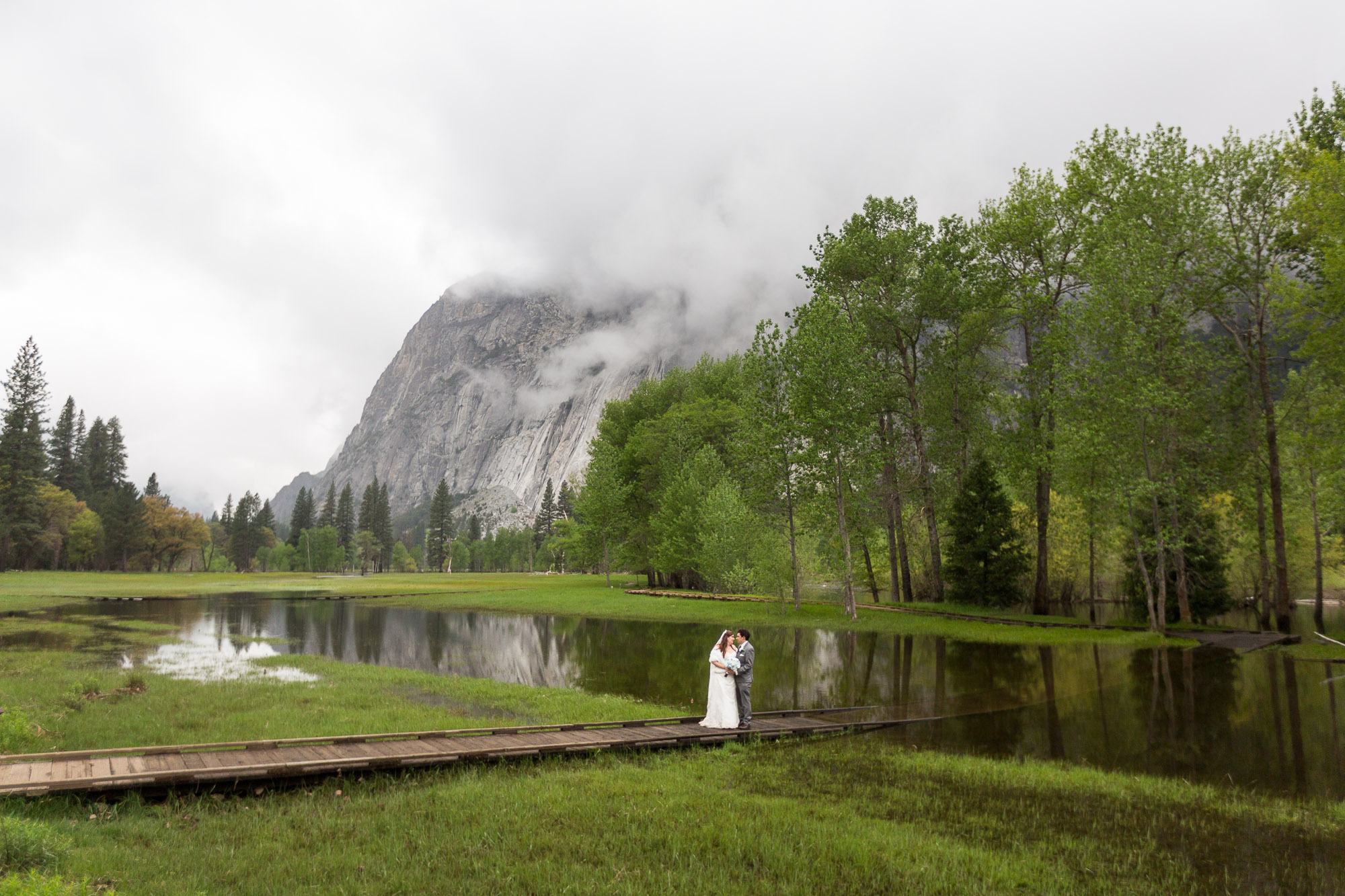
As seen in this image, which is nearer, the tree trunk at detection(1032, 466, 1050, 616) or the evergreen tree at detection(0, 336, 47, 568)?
the tree trunk at detection(1032, 466, 1050, 616)

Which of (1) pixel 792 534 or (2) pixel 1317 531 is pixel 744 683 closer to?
(1) pixel 792 534

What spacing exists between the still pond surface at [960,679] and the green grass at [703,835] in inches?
114

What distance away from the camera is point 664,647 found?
93.5ft

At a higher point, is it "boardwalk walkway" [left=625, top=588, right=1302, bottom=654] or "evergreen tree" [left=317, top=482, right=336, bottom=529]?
"evergreen tree" [left=317, top=482, right=336, bottom=529]

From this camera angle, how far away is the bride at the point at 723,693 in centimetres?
1384

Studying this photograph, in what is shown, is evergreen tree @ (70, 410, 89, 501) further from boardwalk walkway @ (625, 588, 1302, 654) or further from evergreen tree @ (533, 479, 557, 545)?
boardwalk walkway @ (625, 588, 1302, 654)

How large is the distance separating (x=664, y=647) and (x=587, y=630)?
8.38m

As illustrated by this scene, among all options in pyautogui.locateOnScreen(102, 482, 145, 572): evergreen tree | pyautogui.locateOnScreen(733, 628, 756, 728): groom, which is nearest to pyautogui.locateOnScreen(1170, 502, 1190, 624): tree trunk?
pyautogui.locateOnScreen(733, 628, 756, 728): groom

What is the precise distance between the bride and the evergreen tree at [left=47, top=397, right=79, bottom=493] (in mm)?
118635

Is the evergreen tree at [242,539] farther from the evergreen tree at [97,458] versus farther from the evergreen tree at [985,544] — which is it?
the evergreen tree at [985,544]

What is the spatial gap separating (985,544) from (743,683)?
96.8ft

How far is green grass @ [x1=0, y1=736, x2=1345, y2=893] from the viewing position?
675cm

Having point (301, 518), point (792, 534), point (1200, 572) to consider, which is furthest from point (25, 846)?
point (301, 518)

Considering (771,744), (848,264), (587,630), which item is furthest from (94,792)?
(848,264)
